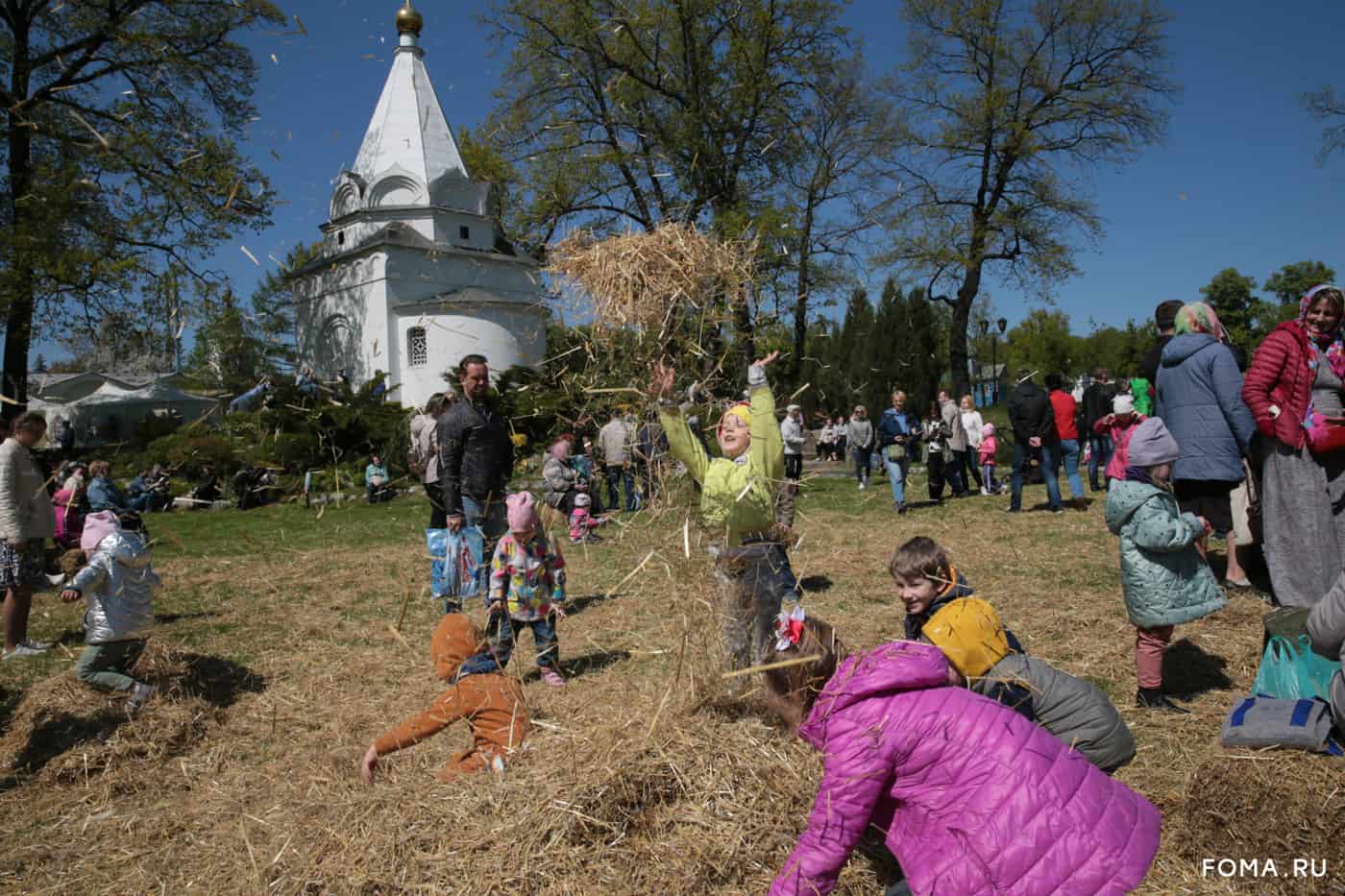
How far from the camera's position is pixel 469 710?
358 cm

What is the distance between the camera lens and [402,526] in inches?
520

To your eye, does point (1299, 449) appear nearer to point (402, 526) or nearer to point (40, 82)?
point (402, 526)

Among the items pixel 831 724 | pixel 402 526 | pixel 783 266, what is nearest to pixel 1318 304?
pixel 831 724

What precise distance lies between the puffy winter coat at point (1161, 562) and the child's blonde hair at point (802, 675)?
1.85 m

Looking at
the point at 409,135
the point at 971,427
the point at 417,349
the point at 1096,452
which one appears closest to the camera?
the point at 971,427

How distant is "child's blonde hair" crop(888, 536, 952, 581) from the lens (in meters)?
3.04

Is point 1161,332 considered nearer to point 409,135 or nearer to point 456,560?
point 456,560

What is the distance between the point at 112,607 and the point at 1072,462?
10920 mm

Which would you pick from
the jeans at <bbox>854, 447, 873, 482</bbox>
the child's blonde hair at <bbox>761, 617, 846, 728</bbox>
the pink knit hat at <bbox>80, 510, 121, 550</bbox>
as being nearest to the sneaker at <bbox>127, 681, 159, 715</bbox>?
the pink knit hat at <bbox>80, 510, 121, 550</bbox>

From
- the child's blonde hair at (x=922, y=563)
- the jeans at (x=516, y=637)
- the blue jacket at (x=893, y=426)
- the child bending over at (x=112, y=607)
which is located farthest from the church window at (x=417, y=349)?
the child's blonde hair at (x=922, y=563)

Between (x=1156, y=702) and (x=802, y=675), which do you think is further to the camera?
(x=1156, y=702)

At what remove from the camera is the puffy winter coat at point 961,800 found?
208 cm

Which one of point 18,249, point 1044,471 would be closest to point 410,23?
point 18,249

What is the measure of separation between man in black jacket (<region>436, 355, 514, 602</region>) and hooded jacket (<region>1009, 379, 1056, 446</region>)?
773 cm
